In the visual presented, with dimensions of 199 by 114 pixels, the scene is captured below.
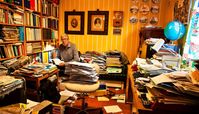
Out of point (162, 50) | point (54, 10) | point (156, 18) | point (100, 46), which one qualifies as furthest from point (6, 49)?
point (156, 18)

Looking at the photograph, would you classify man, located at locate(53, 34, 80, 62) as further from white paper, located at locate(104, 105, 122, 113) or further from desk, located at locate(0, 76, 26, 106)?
desk, located at locate(0, 76, 26, 106)

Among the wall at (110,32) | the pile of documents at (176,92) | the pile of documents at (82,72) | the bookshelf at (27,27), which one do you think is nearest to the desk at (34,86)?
the pile of documents at (82,72)

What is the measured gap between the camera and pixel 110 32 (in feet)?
12.5

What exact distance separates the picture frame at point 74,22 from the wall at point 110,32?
97 mm

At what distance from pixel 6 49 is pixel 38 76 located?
32.1 inches

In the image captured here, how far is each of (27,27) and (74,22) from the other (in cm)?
125

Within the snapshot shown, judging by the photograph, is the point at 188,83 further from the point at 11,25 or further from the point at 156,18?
the point at 156,18

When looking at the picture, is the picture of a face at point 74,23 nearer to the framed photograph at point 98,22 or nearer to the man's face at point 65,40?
the framed photograph at point 98,22

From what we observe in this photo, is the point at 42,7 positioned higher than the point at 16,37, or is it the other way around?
the point at 42,7

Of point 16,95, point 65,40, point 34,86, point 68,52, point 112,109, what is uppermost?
point 65,40

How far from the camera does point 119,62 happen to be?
3.50m

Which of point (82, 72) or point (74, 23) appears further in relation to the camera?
point (74, 23)

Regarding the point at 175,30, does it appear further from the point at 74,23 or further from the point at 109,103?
the point at 74,23

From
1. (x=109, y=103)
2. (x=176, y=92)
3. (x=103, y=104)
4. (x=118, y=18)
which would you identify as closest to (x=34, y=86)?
(x=103, y=104)
